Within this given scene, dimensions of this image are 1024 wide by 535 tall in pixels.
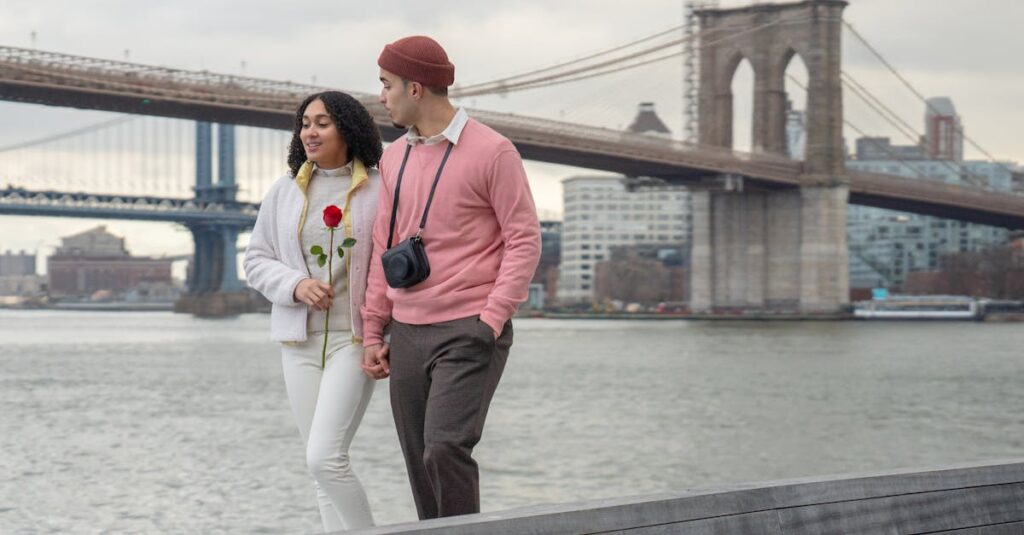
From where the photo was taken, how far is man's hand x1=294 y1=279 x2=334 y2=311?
3.19 meters

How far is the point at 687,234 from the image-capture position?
9138 centimetres

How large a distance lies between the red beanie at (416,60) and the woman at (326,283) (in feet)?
0.66

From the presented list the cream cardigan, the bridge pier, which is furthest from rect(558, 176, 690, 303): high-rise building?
the cream cardigan

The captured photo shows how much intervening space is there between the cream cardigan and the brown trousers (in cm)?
18

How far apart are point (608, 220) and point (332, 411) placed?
331 ft

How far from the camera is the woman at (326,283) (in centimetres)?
316

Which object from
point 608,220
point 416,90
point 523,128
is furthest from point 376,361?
point 608,220

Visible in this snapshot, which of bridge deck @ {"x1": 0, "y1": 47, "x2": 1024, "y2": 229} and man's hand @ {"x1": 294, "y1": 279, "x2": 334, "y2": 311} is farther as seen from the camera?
bridge deck @ {"x1": 0, "y1": 47, "x2": 1024, "y2": 229}

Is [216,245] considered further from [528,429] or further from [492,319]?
[492,319]

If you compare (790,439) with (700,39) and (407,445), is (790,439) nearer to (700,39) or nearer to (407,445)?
(407,445)

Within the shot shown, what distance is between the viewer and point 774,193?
5094 cm

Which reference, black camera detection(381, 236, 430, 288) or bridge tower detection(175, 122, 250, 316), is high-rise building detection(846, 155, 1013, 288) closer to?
bridge tower detection(175, 122, 250, 316)

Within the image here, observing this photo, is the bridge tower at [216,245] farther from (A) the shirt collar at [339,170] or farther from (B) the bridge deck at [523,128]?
(A) the shirt collar at [339,170]

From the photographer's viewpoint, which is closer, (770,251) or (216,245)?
(770,251)
